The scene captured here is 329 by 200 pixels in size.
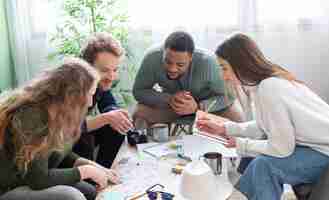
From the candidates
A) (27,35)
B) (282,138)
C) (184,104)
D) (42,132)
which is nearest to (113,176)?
(42,132)

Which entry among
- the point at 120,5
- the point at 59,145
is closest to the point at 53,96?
the point at 59,145

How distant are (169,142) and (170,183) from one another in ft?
1.33

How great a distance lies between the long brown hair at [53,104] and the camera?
4.56 feet

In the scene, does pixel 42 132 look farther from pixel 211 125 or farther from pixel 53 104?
pixel 211 125

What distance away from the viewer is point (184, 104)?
223cm

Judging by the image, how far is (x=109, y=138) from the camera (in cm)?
→ 216

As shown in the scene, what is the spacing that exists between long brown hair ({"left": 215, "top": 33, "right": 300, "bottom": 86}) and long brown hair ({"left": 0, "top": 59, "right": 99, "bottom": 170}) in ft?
1.75

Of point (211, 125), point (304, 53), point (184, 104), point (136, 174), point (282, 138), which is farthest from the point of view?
point (304, 53)

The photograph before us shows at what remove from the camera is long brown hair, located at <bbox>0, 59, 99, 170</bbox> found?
1391mm

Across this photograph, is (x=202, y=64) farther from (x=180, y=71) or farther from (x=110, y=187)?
(x=110, y=187)

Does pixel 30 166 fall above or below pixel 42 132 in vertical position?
below

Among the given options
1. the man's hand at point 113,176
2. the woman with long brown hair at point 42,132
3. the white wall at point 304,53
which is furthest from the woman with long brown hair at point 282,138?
the white wall at point 304,53

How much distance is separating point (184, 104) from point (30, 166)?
39.6 inches

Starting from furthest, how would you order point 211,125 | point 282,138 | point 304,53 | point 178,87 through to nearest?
point 304,53 → point 178,87 → point 211,125 → point 282,138
